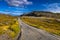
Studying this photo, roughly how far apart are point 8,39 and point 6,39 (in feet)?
1.04

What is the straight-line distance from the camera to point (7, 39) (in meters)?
23.3

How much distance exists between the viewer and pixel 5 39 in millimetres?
23250

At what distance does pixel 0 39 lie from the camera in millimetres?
23438

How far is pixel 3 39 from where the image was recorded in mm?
23359

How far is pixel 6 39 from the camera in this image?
76.4ft

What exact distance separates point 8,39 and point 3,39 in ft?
2.65

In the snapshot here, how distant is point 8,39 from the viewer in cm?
2334

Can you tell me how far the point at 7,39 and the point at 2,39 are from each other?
837mm

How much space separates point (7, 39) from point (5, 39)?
32cm

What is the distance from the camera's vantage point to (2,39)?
23.5 meters

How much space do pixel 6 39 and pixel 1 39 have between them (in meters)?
0.85

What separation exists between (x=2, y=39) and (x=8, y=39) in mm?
996

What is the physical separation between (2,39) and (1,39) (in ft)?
0.52
